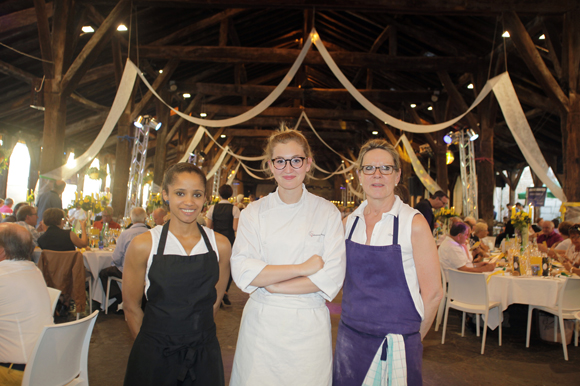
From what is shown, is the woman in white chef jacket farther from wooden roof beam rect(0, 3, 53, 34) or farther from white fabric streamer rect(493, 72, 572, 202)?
wooden roof beam rect(0, 3, 53, 34)

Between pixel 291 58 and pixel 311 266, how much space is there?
321 inches

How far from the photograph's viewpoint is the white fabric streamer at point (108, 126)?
17.1ft

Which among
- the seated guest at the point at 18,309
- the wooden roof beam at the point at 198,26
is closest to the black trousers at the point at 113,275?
the seated guest at the point at 18,309

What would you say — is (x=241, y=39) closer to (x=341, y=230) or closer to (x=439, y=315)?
(x=439, y=315)

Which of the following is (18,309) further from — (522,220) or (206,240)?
(522,220)

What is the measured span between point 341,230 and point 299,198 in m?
0.19

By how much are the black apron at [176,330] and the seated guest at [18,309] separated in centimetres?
79

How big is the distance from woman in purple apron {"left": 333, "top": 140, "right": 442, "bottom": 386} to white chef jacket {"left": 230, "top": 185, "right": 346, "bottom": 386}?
0.13 m

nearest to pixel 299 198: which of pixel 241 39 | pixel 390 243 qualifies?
pixel 390 243

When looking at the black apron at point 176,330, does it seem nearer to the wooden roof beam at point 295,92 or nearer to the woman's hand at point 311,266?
the woman's hand at point 311,266

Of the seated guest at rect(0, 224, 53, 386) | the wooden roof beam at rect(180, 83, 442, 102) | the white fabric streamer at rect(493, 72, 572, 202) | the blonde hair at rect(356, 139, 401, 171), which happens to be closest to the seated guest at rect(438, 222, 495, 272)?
the white fabric streamer at rect(493, 72, 572, 202)

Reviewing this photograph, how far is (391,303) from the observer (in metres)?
1.37

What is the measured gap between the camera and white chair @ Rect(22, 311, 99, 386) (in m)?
1.49

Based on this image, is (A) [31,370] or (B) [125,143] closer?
(A) [31,370]
